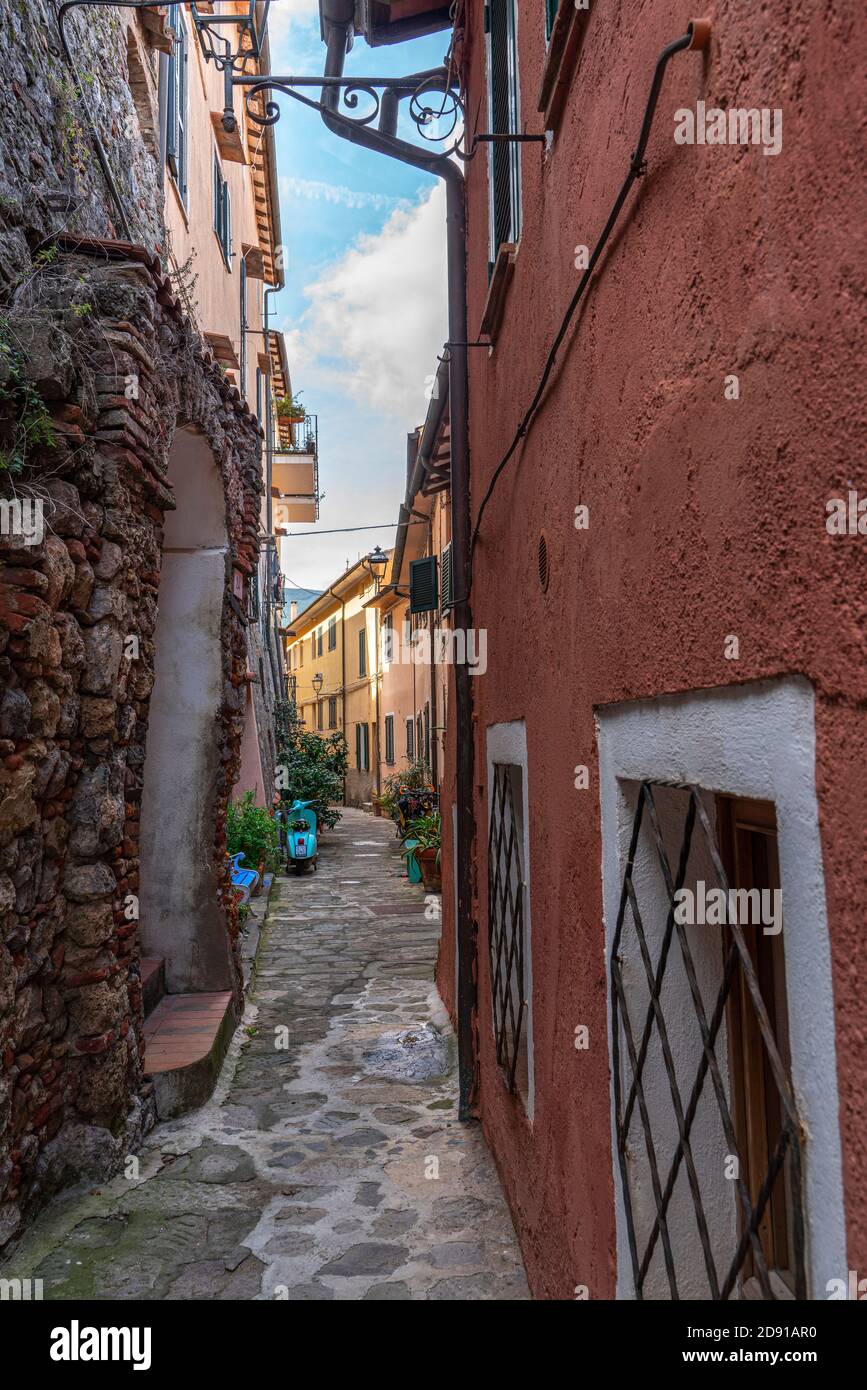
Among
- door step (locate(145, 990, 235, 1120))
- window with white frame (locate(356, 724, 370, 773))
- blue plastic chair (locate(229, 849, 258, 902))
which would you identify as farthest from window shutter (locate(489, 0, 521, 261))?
window with white frame (locate(356, 724, 370, 773))

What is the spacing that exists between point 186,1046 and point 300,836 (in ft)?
29.8

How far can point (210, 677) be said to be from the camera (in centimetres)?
649

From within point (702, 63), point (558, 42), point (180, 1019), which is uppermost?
point (558, 42)

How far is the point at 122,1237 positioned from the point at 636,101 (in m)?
4.28

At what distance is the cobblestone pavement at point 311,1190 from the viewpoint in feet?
11.8

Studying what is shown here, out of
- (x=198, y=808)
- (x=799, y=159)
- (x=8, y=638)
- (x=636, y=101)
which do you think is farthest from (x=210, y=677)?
(x=799, y=159)

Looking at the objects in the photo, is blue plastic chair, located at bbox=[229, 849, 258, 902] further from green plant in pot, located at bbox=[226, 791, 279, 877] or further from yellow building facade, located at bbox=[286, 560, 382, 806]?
yellow building facade, located at bbox=[286, 560, 382, 806]

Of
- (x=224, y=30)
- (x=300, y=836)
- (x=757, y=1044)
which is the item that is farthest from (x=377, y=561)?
(x=757, y=1044)

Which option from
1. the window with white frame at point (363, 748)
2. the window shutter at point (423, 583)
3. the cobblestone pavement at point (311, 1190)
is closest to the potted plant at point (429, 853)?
the window shutter at point (423, 583)

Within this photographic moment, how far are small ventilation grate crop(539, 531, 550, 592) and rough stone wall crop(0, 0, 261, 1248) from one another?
1.93 meters

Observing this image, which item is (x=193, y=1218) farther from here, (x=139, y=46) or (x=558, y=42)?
(x=139, y=46)

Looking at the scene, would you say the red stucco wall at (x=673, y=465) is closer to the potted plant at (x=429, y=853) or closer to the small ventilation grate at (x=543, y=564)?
the small ventilation grate at (x=543, y=564)

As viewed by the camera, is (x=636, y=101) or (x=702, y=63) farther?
(x=636, y=101)

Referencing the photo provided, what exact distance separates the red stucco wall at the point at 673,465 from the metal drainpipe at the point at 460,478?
1378 millimetres
